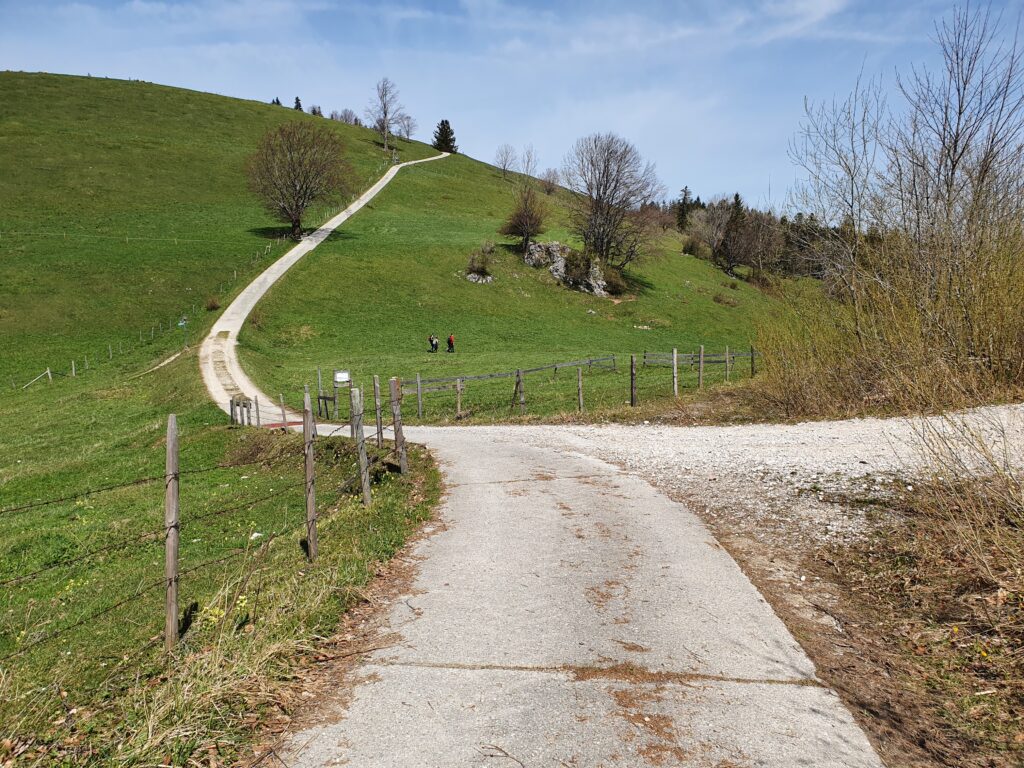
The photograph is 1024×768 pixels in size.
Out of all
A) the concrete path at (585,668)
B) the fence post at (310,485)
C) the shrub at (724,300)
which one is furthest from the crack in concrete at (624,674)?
the shrub at (724,300)

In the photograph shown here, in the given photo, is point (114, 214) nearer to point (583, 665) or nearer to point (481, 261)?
point (481, 261)

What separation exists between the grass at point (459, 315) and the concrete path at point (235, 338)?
1.02m

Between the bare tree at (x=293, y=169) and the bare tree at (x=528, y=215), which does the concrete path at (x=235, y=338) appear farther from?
the bare tree at (x=528, y=215)

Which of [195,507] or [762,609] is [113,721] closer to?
[762,609]

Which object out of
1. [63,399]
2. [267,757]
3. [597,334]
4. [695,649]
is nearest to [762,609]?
[695,649]

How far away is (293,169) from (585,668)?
6113 cm

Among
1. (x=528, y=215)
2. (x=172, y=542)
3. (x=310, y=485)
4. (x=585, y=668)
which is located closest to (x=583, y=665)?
(x=585, y=668)

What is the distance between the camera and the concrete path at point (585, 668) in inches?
165

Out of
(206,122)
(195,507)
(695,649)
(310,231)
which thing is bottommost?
(195,507)

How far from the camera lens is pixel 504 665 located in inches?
208

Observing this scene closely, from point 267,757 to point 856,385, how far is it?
15847 mm

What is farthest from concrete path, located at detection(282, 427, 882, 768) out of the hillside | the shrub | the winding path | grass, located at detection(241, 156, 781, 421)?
the shrub

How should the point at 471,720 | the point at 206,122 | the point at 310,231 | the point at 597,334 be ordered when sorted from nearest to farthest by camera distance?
the point at 471,720 → the point at 597,334 → the point at 310,231 → the point at 206,122

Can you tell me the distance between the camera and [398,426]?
12.7m
